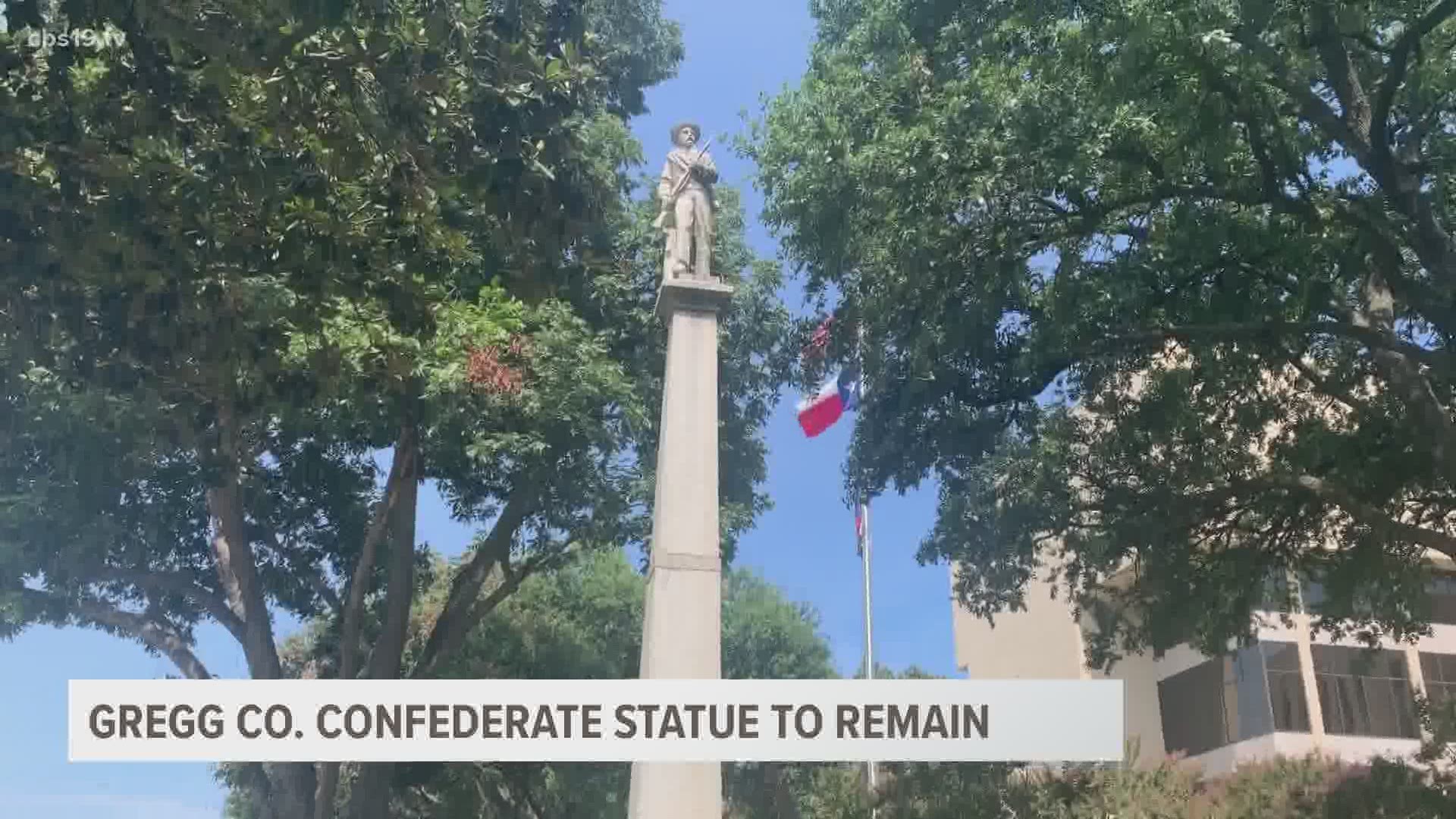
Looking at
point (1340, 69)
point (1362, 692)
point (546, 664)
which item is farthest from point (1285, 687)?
point (1340, 69)

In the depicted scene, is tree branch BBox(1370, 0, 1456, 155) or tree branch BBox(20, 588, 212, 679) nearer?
tree branch BBox(1370, 0, 1456, 155)

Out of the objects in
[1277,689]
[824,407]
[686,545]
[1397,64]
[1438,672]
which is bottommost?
[686,545]

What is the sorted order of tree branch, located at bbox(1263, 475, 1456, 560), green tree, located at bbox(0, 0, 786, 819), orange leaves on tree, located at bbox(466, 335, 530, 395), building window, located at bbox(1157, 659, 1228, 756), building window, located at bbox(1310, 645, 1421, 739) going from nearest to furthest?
green tree, located at bbox(0, 0, 786, 819)
tree branch, located at bbox(1263, 475, 1456, 560)
orange leaves on tree, located at bbox(466, 335, 530, 395)
building window, located at bbox(1310, 645, 1421, 739)
building window, located at bbox(1157, 659, 1228, 756)

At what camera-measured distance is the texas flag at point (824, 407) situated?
1772 centimetres

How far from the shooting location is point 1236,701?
995 inches

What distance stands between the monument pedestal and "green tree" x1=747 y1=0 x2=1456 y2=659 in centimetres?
291

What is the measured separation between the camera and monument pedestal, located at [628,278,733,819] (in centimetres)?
804

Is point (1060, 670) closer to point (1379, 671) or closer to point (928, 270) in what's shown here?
point (1379, 671)

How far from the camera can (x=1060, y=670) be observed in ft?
95.4

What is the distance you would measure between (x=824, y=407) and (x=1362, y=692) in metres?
15.4

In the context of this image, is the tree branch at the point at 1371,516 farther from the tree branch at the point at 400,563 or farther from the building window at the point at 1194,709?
the building window at the point at 1194,709

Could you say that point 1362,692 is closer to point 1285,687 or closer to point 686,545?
point 1285,687

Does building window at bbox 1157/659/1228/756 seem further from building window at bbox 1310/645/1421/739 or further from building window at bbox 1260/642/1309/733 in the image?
building window at bbox 1310/645/1421/739

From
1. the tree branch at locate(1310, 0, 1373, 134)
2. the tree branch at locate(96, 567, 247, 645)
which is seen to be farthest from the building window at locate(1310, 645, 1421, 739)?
the tree branch at locate(96, 567, 247, 645)
